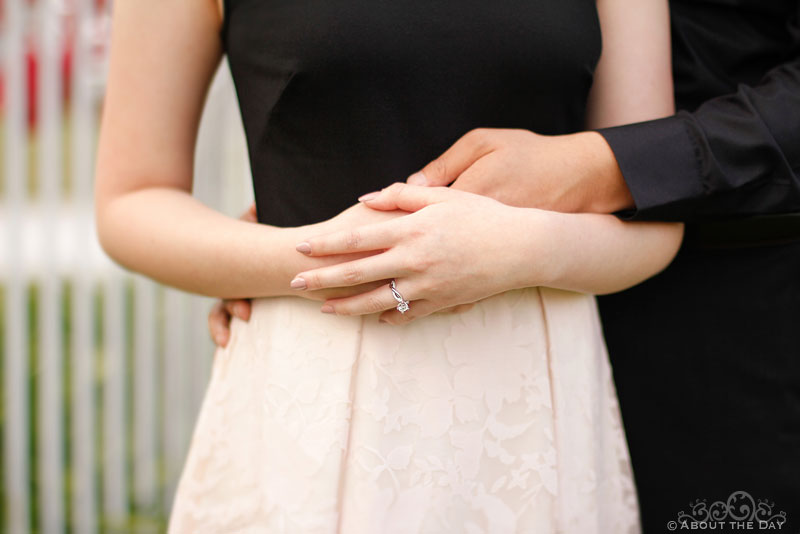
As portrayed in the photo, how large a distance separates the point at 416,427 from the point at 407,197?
0.35 metres

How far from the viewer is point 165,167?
1205 millimetres

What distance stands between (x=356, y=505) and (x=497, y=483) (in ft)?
0.72

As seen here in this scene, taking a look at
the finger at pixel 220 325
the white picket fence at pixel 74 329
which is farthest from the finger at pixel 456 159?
the white picket fence at pixel 74 329

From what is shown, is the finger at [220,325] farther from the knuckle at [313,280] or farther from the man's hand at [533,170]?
the man's hand at [533,170]

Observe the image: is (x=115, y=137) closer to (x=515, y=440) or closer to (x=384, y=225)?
(x=384, y=225)

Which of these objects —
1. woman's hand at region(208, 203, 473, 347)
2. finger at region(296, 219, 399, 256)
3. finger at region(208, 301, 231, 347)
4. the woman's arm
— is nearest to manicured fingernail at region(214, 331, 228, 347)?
finger at region(208, 301, 231, 347)

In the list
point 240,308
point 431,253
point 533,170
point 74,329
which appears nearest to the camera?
point 431,253

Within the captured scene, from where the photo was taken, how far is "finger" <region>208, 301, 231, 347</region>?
A: 1245 millimetres

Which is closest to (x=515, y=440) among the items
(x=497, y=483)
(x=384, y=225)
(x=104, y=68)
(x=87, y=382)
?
(x=497, y=483)

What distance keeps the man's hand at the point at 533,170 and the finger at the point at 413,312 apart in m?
0.18

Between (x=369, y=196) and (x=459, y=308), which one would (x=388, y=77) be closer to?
(x=369, y=196)

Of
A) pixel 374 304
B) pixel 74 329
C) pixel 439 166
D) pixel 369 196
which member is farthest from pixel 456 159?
pixel 74 329

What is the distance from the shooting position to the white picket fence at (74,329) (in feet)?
9.09

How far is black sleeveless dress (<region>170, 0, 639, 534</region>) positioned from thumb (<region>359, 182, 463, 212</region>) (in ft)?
0.26
